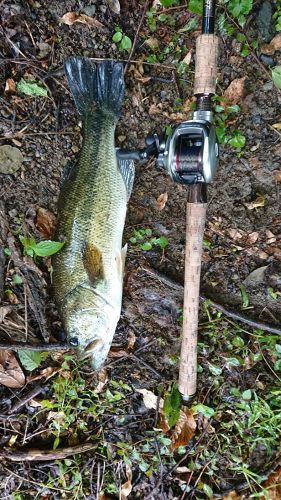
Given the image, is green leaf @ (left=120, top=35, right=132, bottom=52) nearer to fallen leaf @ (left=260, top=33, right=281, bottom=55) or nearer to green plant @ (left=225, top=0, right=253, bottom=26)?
green plant @ (left=225, top=0, right=253, bottom=26)

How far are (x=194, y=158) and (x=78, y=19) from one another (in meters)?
1.51

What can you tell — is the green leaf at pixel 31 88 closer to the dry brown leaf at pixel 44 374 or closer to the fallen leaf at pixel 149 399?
the dry brown leaf at pixel 44 374

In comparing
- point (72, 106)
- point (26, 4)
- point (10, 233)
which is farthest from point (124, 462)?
point (26, 4)

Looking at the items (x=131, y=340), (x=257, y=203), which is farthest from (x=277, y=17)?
(x=131, y=340)

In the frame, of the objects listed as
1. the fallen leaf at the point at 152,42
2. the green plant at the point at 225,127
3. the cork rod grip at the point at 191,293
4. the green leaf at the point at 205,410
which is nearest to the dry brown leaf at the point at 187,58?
the fallen leaf at the point at 152,42

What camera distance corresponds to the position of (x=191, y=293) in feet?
9.17

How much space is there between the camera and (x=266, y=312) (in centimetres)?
317

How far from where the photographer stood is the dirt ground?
3.12m

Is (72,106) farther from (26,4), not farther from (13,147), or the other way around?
(26,4)

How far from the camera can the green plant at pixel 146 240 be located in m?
3.23

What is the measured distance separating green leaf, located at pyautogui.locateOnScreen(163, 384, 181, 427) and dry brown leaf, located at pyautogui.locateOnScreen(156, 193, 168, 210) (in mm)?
1289

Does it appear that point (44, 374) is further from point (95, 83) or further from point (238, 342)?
point (95, 83)

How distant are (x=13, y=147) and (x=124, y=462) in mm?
2393

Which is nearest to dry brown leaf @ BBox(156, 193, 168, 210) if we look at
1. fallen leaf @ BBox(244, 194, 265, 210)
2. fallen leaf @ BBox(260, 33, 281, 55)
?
fallen leaf @ BBox(244, 194, 265, 210)
